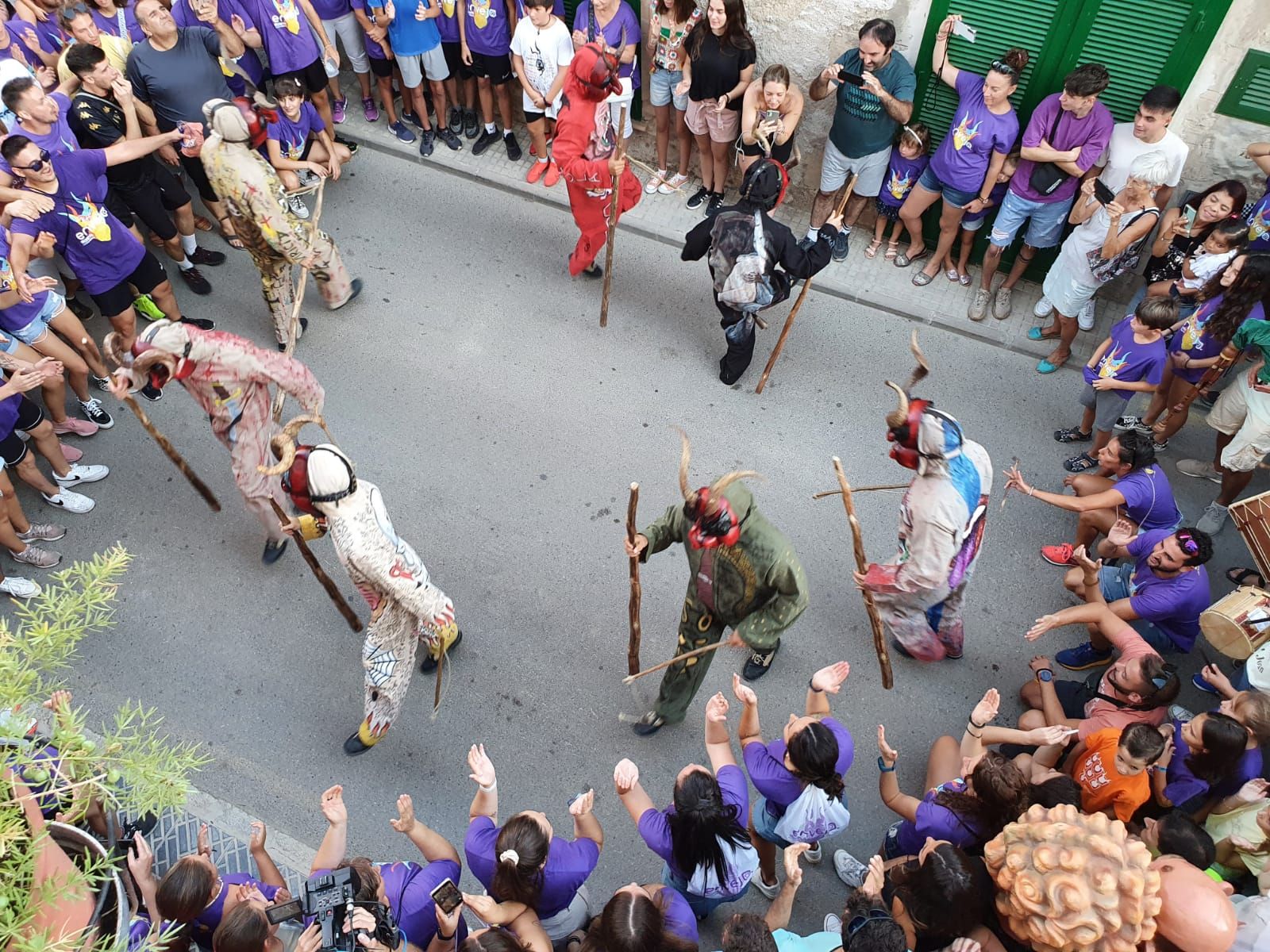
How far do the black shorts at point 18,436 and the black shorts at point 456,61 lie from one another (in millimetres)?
4451

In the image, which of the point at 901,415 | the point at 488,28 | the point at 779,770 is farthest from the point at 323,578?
the point at 488,28

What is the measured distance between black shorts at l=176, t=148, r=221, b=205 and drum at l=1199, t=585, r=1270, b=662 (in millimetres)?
7268

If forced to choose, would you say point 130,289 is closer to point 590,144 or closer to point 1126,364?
point 590,144

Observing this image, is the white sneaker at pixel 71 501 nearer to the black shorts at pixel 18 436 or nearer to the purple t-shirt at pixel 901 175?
the black shorts at pixel 18 436

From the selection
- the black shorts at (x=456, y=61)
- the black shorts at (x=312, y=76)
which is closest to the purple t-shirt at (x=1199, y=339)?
the black shorts at (x=456, y=61)

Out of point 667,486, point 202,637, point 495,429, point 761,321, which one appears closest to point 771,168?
point 761,321

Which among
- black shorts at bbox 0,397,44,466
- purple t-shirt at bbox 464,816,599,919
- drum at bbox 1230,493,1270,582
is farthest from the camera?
black shorts at bbox 0,397,44,466

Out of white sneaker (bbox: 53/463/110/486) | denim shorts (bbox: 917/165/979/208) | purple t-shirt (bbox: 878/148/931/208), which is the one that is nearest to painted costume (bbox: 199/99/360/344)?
white sneaker (bbox: 53/463/110/486)

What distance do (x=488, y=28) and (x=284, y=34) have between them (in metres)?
1.60

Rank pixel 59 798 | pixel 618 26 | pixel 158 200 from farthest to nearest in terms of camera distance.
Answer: pixel 618 26 → pixel 158 200 → pixel 59 798

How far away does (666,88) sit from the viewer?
7559 mm

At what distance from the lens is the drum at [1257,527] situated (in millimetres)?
4918

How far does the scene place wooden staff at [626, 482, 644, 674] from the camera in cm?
449

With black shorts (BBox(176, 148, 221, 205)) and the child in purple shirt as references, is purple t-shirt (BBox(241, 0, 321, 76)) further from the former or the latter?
the child in purple shirt
